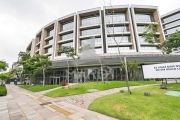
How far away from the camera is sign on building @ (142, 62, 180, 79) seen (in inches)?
435

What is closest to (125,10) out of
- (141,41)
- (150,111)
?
(141,41)

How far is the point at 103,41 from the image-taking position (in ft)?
122

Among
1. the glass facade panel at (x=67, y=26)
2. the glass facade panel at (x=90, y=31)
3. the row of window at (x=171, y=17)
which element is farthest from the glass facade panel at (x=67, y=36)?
the row of window at (x=171, y=17)

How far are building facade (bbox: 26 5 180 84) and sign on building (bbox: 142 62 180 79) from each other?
52.4 ft

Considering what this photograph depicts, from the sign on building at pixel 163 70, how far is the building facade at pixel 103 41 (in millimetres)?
15984

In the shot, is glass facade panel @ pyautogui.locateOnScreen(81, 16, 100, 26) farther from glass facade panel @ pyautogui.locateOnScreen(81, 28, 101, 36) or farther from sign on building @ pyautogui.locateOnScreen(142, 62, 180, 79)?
sign on building @ pyautogui.locateOnScreen(142, 62, 180, 79)

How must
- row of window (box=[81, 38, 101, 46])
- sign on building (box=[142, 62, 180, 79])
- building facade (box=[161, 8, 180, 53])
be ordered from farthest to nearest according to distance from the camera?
building facade (box=[161, 8, 180, 53]) < row of window (box=[81, 38, 101, 46]) < sign on building (box=[142, 62, 180, 79])

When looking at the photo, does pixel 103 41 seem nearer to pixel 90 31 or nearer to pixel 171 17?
pixel 90 31

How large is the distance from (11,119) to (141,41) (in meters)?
37.5

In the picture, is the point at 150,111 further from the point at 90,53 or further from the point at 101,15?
the point at 101,15

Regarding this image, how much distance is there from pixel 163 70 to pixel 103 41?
26208 millimetres

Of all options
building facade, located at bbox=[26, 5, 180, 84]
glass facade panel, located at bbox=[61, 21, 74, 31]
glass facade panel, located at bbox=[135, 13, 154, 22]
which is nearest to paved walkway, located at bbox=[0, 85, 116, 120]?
building facade, located at bbox=[26, 5, 180, 84]

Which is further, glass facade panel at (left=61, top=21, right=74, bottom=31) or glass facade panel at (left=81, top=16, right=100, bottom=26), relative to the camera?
glass facade panel at (left=61, top=21, right=74, bottom=31)

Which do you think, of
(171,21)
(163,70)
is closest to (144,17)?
(171,21)
